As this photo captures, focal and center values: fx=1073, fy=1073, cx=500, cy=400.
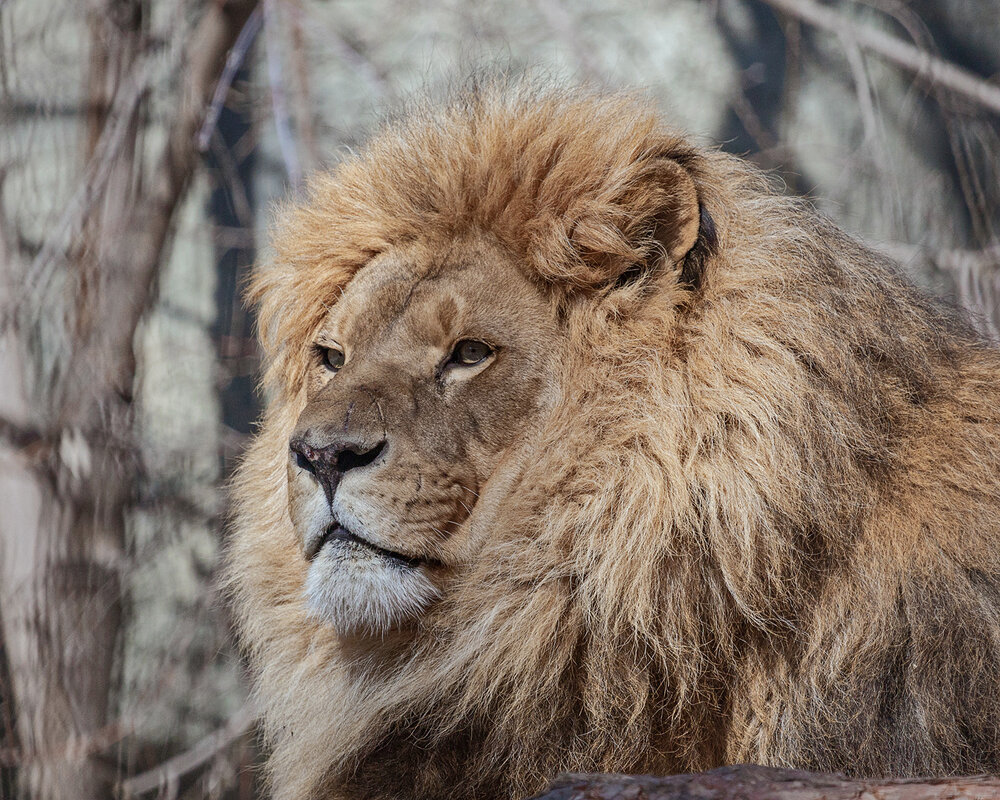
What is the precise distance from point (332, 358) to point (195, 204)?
2.94 metres

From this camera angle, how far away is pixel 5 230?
12.1ft

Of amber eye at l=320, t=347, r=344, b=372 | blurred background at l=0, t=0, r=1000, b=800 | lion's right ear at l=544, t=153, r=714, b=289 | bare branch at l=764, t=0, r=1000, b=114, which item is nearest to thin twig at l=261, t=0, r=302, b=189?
blurred background at l=0, t=0, r=1000, b=800

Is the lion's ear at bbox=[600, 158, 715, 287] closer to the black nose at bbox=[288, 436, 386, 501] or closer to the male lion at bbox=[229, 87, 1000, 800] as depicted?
the male lion at bbox=[229, 87, 1000, 800]

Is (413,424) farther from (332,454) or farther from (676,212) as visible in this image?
(676,212)

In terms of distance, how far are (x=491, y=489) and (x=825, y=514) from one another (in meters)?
0.61

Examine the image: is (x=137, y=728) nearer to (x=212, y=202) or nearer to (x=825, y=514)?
(x=212, y=202)

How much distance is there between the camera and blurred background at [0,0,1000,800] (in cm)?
351

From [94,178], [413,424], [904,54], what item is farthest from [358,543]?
[904,54]

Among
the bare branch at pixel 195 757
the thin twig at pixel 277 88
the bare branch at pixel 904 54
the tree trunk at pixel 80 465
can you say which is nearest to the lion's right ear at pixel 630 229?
the tree trunk at pixel 80 465

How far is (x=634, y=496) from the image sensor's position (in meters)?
1.96

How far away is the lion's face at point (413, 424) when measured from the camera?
75.6 inches

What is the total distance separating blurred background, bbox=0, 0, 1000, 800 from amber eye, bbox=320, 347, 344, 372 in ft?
1.81

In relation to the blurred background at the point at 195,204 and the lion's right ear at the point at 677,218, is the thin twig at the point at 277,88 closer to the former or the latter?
the blurred background at the point at 195,204

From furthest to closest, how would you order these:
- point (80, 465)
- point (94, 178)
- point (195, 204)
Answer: point (195, 204)
point (94, 178)
point (80, 465)
